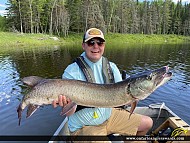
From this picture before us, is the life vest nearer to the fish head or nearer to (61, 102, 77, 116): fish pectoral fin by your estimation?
(61, 102, 77, 116): fish pectoral fin

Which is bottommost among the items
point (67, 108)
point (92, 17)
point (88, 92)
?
point (67, 108)

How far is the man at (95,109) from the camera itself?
13.6 feet

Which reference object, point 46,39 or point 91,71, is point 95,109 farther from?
point 46,39

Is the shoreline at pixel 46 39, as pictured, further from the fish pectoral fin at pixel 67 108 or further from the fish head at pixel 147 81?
the fish head at pixel 147 81

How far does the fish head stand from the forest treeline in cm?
5303

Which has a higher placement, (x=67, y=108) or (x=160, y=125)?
(x=67, y=108)

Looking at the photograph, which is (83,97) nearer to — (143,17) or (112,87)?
(112,87)

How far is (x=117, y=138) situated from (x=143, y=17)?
269 ft

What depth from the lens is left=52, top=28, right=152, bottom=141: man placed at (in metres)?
4.16

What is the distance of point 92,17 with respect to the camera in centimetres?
6047

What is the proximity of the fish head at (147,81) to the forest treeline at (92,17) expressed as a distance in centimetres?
5303

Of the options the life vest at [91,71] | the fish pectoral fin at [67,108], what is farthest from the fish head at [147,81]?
the fish pectoral fin at [67,108]

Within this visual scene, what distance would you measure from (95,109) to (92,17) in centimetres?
5845

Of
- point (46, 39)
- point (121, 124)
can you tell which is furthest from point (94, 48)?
point (46, 39)
